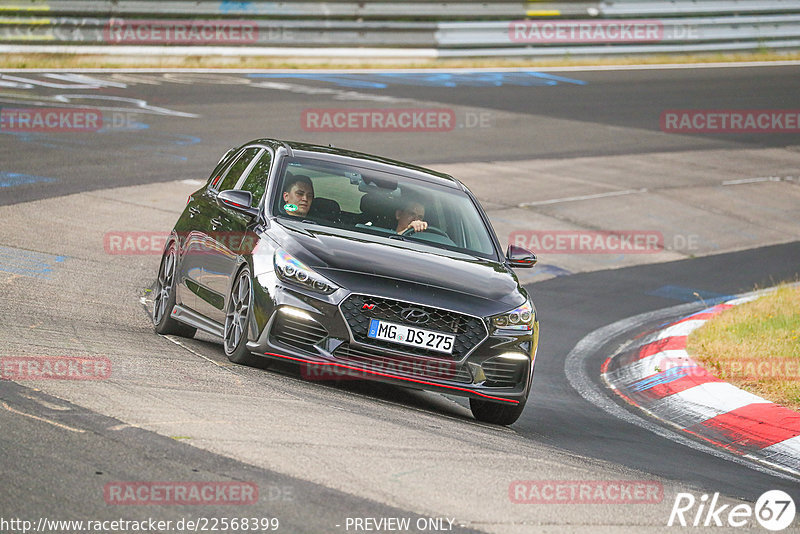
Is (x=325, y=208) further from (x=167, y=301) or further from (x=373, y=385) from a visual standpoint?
(x=167, y=301)

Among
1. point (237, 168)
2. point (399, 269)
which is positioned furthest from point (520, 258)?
point (237, 168)

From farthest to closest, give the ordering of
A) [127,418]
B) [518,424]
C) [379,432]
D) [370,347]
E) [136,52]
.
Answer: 1. [136,52]
2. [518,424]
3. [370,347]
4. [379,432]
5. [127,418]

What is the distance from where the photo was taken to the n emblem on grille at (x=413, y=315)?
7641mm

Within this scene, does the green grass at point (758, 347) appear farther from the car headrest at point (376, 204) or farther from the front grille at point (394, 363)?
the car headrest at point (376, 204)

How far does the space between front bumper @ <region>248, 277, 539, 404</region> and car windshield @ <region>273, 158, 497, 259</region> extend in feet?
3.64

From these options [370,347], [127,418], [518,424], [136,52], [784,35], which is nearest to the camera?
[127,418]

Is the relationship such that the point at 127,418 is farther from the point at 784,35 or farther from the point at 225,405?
the point at 784,35

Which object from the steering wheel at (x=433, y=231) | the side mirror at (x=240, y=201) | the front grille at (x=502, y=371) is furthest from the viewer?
the steering wheel at (x=433, y=231)

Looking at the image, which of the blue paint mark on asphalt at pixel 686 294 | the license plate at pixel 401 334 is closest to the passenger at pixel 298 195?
the license plate at pixel 401 334

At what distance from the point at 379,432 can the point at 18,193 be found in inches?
381

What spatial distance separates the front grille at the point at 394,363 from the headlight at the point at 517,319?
0.43 meters

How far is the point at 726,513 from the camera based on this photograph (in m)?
6.02

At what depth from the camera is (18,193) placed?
14945 millimetres

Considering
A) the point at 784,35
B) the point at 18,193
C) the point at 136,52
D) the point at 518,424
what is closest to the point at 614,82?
the point at 784,35
